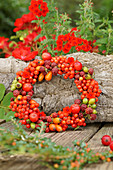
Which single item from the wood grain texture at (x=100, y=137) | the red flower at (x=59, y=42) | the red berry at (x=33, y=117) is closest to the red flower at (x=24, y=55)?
the red flower at (x=59, y=42)

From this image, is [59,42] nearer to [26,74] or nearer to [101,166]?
[26,74]

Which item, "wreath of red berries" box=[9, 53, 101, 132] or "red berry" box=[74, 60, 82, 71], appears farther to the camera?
"red berry" box=[74, 60, 82, 71]

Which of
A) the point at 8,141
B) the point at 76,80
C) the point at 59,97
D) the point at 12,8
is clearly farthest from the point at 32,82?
the point at 12,8

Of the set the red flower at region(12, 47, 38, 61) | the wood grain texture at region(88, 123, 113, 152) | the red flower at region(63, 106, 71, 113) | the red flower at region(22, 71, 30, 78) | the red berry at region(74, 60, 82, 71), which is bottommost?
the wood grain texture at region(88, 123, 113, 152)

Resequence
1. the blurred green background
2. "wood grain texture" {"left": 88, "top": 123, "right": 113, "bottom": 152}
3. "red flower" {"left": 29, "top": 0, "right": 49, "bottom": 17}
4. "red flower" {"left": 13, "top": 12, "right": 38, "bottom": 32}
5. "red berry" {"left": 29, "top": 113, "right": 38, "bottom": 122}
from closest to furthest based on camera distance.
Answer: "wood grain texture" {"left": 88, "top": 123, "right": 113, "bottom": 152}, "red berry" {"left": 29, "top": 113, "right": 38, "bottom": 122}, "red flower" {"left": 29, "top": 0, "right": 49, "bottom": 17}, "red flower" {"left": 13, "top": 12, "right": 38, "bottom": 32}, the blurred green background

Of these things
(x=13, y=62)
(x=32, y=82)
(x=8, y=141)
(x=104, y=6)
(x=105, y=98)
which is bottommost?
(x=8, y=141)

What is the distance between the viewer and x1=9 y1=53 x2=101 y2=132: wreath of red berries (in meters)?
1.70

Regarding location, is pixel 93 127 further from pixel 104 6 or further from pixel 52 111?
pixel 104 6

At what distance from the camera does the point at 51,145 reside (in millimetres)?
1095

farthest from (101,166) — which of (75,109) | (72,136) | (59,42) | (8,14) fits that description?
(8,14)

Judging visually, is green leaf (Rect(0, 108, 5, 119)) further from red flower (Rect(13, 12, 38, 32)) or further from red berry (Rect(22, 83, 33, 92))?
red flower (Rect(13, 12, 38, 32))

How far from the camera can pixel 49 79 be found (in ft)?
5.92

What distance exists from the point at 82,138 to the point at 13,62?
1020 mm

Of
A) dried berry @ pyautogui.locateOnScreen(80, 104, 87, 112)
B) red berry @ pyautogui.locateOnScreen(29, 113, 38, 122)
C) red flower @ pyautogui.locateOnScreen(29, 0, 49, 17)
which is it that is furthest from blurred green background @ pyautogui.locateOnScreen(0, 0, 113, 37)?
red berry @ pyautogui.locateOnScreen(29, 113, 38, 122)
